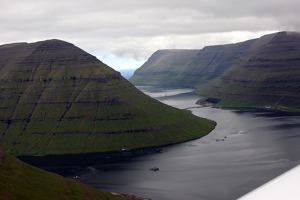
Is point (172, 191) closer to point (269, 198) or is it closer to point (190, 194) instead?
point (190, 194)

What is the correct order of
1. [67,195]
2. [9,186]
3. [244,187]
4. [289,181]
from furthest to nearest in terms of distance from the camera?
1. [244,187]
2. [67,195]
3. [9,186]
4. [289,181]

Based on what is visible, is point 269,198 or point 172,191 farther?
point 172,191

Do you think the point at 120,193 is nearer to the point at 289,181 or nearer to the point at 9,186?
the point at 9,186

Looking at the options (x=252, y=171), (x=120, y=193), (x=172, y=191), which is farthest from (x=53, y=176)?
(x=252, y=171)

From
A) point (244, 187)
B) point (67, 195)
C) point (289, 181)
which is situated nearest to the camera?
point (289, 181)

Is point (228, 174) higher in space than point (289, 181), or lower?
lower

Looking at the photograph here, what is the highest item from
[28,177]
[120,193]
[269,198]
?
[269,198]
